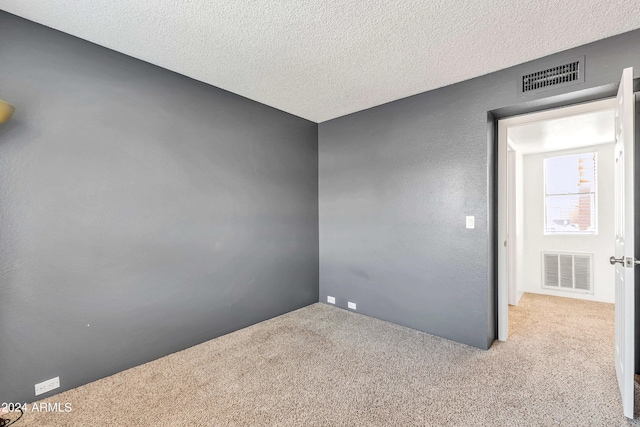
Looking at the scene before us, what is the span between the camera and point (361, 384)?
84.5 inches

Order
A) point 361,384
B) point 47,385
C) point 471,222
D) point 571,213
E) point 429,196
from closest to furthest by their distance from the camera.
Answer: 1. point 47,385
2. point 361,384
3. point 471,222
4. point 429,196
5. point 571,213

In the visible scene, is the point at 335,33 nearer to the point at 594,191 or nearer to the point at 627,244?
the point at 627,244

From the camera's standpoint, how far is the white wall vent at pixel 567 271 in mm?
4215

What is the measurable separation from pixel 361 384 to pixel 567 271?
4147mm

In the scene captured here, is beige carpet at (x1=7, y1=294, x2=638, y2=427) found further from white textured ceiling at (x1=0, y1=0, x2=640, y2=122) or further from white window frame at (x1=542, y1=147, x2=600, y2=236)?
white textured ceiling at (x1=0, y1=0, x2=640, y2=122)

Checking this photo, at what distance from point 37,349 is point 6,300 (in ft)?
1.29

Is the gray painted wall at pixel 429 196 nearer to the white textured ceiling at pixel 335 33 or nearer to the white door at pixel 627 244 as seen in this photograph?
the white textured ceiling at pixel 335 33

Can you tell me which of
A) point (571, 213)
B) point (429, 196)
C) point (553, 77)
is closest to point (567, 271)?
point (571, 213)

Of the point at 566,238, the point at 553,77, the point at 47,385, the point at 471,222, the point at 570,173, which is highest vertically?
the point at 553,77

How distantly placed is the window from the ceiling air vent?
279 cm

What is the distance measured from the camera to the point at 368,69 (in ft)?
8.43

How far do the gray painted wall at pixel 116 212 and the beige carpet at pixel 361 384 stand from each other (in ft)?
0.94

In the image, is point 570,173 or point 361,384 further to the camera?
point 570,173

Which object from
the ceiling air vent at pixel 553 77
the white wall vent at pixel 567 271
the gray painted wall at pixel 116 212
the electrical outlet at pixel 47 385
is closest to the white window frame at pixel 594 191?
the white wall vent at pixel 567 271
